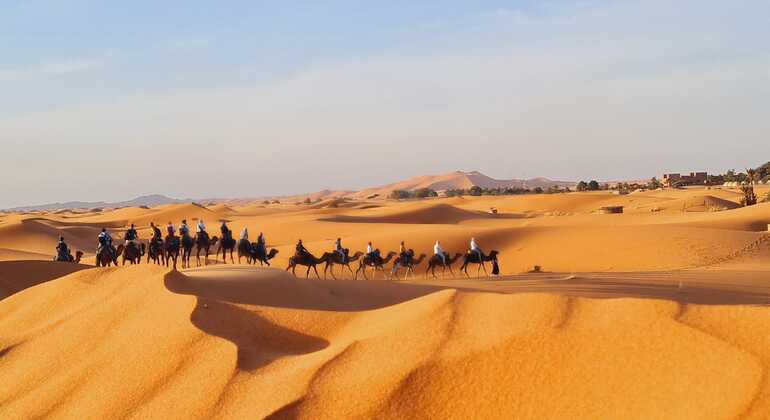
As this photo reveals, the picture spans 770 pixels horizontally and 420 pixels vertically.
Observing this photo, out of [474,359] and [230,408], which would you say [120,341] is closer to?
[230,408]

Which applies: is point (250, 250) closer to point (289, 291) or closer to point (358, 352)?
point (289, 291)

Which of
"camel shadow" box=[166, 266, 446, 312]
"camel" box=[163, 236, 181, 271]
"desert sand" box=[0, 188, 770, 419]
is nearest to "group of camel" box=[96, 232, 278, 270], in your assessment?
"camel" box=[163, 236, 181, 271]

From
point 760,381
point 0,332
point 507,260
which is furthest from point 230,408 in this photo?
point 507,260

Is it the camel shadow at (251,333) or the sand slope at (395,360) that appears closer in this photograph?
the sand slope at (395,360)

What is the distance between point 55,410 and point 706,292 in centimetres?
1050

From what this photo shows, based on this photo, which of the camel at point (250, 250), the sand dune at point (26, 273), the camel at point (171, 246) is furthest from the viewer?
the camel at point (171, 246)

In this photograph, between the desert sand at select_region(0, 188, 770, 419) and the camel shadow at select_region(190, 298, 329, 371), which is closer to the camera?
the desert sand at select_region(0, 188, 770, 419)

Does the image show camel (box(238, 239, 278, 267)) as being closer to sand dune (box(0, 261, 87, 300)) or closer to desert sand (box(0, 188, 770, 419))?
sand dune (box(0, 261, 87, 300))

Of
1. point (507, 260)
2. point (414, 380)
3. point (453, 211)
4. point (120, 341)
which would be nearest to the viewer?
point (414, 380)

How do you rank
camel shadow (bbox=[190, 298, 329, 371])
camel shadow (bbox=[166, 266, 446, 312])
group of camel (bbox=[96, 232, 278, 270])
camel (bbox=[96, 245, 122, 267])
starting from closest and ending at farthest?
1. camel shadow (bbox=[190, 298, 329, 371])
2. camel shadow (bbox=[166, 266, 446, 312])
3. camel (bbox=[96, 245, 122, 267])
4. group of camel (bbox=[96, 232, 278, 270])

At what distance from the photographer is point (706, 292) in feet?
43.4

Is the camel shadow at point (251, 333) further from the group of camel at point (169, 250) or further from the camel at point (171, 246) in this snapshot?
the camel at point (171, 246)

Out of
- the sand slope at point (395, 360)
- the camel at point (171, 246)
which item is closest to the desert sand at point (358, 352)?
the sand slope at point (395, 360)

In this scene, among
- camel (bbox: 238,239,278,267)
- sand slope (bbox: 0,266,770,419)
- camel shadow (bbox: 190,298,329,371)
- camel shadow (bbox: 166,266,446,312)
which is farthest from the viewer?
camel (bbox: 238,239,278,267)
